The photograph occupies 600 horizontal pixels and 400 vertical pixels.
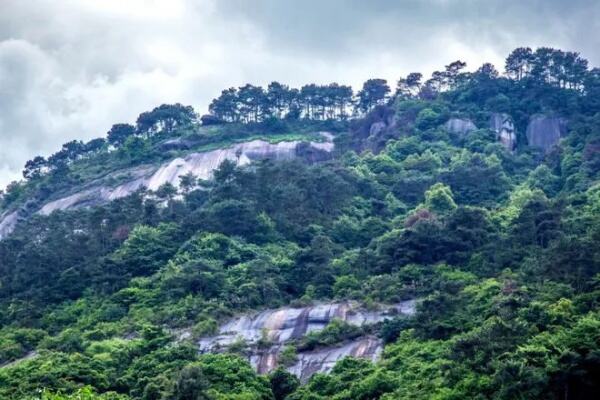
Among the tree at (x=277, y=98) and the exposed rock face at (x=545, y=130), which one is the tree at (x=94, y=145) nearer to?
the tree at (x=277, y=98)

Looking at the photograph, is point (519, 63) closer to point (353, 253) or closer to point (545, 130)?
point (545, 130)

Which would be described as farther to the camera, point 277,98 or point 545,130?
point 277,98

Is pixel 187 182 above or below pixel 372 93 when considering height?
below

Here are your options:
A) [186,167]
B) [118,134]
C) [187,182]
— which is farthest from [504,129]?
[118,134]

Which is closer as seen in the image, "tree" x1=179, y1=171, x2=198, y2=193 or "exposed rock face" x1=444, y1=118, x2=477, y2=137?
"tree" x1=179, y1=171, x2=198, y2=193

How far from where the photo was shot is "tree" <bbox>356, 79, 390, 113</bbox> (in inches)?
4478

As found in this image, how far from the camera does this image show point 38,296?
2594 inches

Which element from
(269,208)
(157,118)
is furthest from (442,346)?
(157,118)

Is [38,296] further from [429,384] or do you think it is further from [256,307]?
Result: [429,384]

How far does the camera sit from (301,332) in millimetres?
54188

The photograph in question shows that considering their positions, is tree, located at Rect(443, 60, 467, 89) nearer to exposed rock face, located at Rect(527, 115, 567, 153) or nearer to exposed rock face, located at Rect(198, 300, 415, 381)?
exposed rock face, located at Rect(527, 115, 567, 153)

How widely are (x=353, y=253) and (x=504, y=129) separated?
3895cm

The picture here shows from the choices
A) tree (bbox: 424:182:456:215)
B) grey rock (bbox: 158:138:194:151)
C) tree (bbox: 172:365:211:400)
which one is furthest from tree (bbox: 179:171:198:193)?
tree (bbox: 172:365:211:400)

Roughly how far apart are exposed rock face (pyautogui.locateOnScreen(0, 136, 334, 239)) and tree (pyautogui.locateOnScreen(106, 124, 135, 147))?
1690 cm
